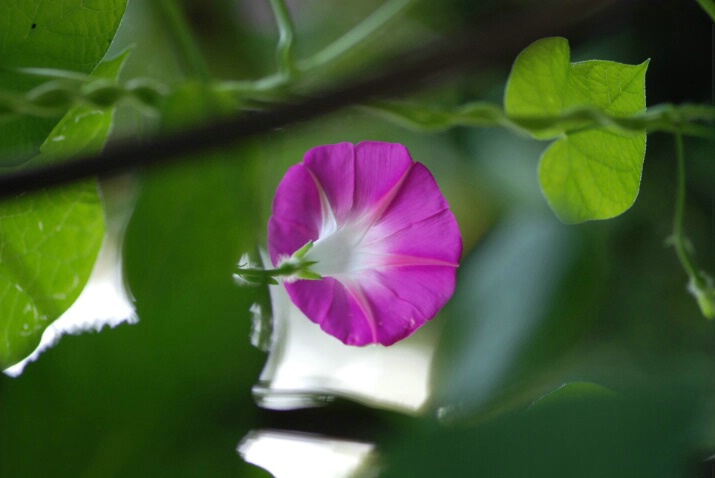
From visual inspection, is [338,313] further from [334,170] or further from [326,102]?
[326,102]

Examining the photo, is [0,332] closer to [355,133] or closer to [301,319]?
[301,319]

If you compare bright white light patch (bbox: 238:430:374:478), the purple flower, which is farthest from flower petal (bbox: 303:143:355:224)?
bright white light patch (bbox: 238:430:374:478)

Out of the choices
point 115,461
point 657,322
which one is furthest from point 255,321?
point 657,322

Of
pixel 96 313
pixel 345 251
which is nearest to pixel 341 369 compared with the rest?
pixel 345 251

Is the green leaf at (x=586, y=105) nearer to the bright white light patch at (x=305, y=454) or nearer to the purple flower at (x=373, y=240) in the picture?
the purple flower at (x=373, y=240)

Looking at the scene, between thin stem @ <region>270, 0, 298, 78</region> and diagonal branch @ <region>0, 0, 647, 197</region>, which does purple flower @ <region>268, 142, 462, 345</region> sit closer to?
thin stem @ <region>270, 0, 298, 78</region>
